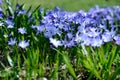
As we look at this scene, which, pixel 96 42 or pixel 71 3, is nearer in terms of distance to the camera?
pixel 96 42

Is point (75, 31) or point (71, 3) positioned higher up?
point (71, 3)

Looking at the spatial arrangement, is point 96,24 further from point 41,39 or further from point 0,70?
point 0,70

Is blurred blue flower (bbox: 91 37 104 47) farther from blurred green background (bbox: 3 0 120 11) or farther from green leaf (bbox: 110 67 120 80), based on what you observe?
blurred green background (bbox: 3 0 120 11)

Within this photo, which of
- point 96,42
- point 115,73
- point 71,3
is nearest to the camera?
point 115,73

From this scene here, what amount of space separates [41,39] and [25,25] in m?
0.37

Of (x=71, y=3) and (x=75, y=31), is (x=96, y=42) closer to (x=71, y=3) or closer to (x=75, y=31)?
(x=75, y=31)

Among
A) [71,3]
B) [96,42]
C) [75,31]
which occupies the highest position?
[71,3]

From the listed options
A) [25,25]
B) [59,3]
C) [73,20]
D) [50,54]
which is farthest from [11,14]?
[59,3]

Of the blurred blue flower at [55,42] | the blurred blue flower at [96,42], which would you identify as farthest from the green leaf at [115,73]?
the blurred blue flower at [55,42]

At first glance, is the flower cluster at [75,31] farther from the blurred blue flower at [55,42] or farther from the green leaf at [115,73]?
the green leaf at [115,73]

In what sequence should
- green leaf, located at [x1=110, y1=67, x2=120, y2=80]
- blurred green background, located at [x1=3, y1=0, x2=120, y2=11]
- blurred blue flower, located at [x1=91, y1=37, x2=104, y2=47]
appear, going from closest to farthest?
green leaf, located at [x1=110, y1=67, x2=120, y2=80] < blurred blue flower, located at [x1=91, y1=37, x2=104, y2=47] < blurred green background, located at [x1=3, y1=0, x2=120, y2=11]

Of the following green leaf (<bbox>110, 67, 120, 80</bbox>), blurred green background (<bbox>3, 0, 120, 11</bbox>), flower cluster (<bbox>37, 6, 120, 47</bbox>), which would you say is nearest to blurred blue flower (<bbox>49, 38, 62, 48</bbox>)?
flower cluster (<bbox>37, 6, 120, 47</bbox>)

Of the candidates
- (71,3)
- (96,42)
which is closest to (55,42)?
(96,42)

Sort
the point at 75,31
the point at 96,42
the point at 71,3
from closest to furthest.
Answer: the point at 96,42, the point at 75,31, the point at 71,3
